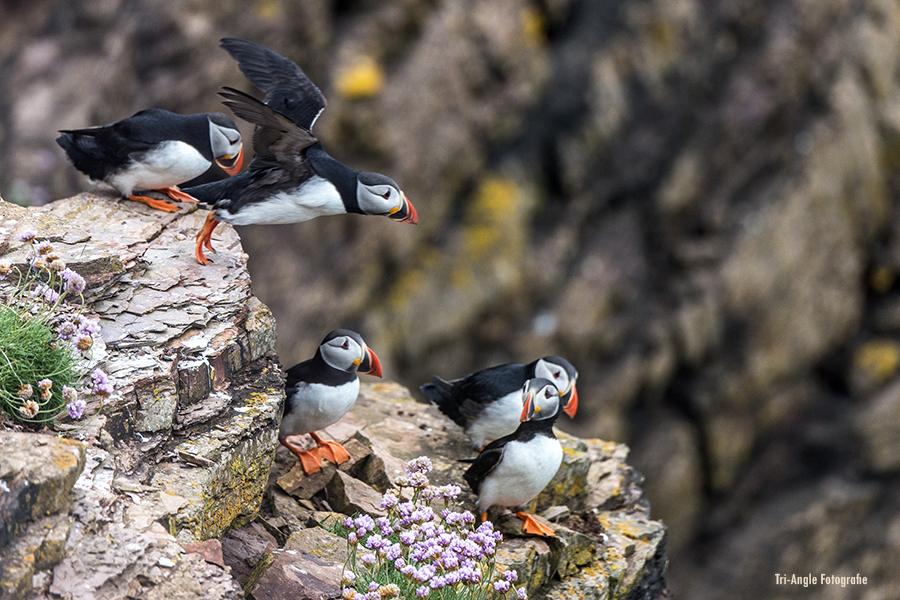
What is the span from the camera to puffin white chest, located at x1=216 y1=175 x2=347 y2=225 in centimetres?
468

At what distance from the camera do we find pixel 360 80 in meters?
12.1

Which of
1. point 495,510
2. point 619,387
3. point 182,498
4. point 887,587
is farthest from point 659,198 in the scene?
point 182,498

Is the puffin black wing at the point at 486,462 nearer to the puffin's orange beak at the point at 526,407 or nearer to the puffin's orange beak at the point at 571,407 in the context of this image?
the puffin's orange beak at the point at 526,407

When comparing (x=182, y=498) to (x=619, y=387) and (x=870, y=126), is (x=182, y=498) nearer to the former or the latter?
(x=619, y=387)

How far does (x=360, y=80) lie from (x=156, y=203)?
7.13 metres

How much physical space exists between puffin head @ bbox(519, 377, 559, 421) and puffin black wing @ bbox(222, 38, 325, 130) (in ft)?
7.34

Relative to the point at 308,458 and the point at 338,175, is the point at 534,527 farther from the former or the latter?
the point at 338,175

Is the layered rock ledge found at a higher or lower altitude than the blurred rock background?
lower

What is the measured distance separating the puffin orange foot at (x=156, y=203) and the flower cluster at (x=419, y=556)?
272cm

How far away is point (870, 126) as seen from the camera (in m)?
16.0

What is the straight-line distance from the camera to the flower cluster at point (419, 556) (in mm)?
3375

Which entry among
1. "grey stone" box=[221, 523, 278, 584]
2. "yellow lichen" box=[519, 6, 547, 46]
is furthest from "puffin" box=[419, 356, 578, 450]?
"yellow lichen" box=[519, 6, 547, 46]

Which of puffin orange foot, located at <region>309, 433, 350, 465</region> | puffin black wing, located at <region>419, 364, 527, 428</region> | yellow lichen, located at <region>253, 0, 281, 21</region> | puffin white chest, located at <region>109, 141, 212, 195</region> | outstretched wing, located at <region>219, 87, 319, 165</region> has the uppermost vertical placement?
yellow lichen, located at <region>253, 0, 281, 21</region>

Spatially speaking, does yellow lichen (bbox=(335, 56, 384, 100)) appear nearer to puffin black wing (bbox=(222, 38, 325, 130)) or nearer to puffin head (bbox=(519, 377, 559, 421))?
puffin black wing (bbox=(222, 38, 325, 130))
